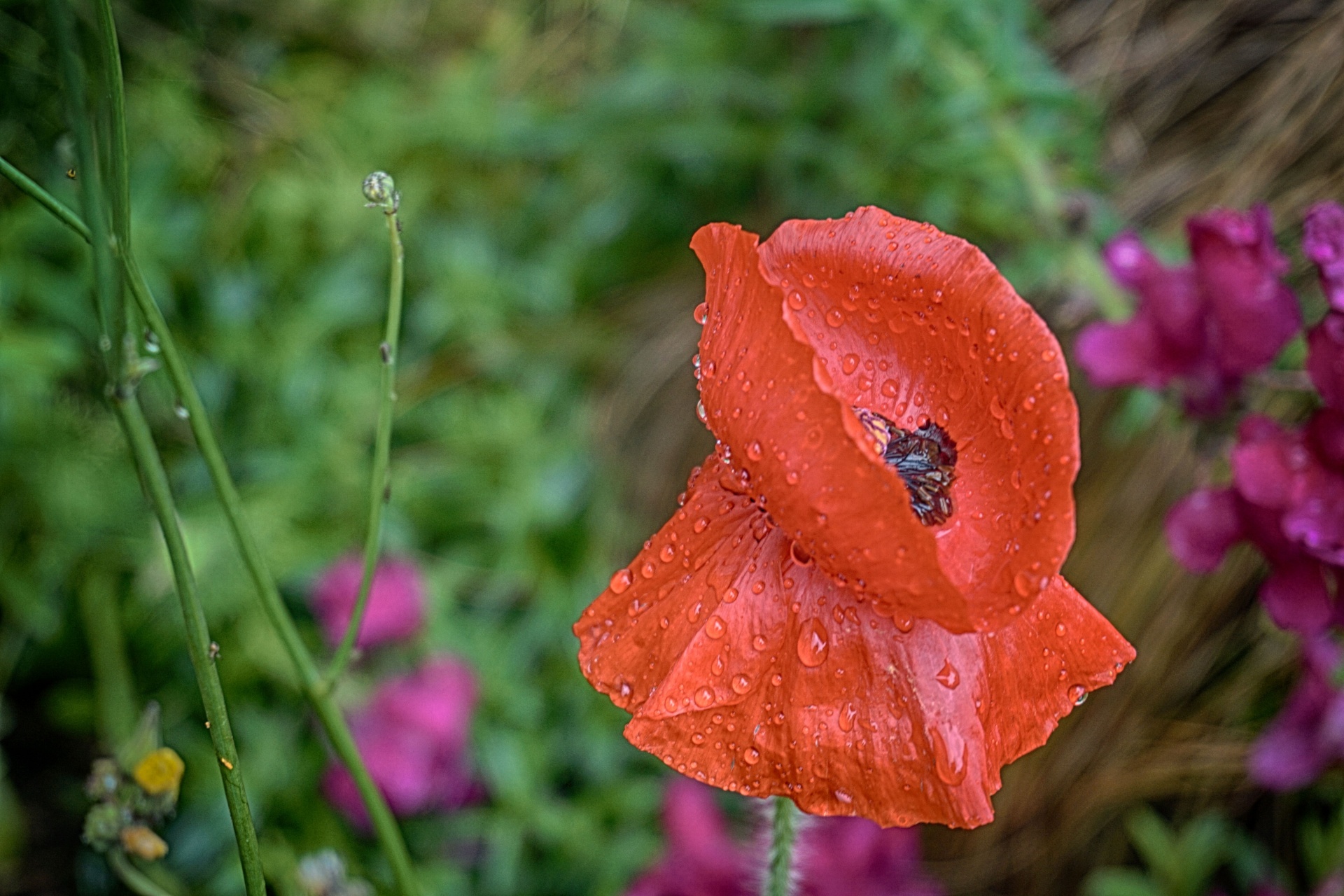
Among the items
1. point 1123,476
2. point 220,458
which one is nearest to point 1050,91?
point 1123,476

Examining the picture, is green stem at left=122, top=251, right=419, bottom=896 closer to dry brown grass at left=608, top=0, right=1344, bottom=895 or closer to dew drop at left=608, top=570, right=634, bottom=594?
dew drop at left=608, top=570, right=634, bottom=594

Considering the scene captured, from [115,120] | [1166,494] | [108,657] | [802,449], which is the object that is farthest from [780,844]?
[108,657]

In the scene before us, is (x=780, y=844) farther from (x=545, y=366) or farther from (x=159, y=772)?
(x=545, y=366)

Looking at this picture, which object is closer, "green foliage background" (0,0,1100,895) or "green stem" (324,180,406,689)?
"green stem" (324,180,406,689)

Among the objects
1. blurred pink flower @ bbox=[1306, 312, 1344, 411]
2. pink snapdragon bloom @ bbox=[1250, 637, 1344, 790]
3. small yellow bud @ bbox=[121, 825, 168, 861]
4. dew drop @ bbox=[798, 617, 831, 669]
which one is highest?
blurred pink flower @ bbox=[1306, 312, 1344, 411]

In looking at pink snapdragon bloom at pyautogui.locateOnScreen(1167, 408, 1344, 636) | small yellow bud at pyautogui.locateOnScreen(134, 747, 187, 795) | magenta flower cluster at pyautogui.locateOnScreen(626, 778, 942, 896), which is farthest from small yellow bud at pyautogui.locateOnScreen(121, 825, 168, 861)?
pink snapdragon bloom at pyautogui.locateOnScreen(1167, 408, 1344, 636)

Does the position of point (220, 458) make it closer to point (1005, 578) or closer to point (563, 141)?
point (1005, 578)

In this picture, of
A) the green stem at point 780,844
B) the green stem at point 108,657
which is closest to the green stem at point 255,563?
the green stem at point 780,844
